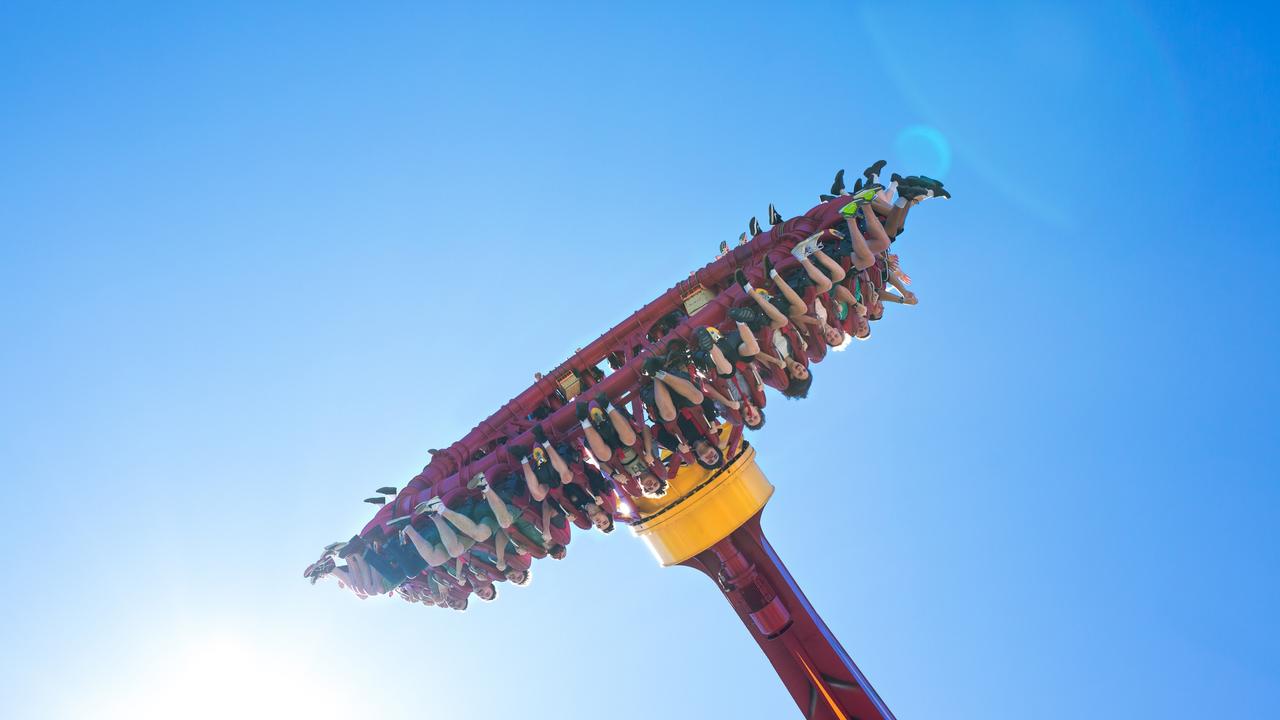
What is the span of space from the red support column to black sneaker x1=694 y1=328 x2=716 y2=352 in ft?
8.50

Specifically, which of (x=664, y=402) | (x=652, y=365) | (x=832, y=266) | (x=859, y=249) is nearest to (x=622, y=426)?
(x=664, y=402)

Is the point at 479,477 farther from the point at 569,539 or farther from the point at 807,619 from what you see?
the point at 807,619

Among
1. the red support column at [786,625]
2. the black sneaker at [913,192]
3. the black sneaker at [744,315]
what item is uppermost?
the black sneaker at [913,192]

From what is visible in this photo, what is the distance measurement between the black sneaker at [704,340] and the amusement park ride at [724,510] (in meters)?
1.40

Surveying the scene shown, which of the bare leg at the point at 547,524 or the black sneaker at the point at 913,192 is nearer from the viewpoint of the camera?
the bare leg at the point at 547,524

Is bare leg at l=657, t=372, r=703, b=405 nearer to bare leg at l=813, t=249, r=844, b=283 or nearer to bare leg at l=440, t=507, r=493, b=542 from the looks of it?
bare leg at l=813, t=249, r=844, b=283

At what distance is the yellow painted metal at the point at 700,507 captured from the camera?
7.72m

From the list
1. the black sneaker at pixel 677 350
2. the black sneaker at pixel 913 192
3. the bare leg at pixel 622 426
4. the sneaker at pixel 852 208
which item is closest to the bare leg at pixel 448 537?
the bare leg at pixel 622 426

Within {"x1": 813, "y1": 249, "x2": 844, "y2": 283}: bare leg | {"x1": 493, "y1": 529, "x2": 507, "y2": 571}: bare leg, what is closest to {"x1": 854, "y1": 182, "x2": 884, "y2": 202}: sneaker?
{"x1": 813, "y1": 249, "x2": 844, "y2": 283}: bare leg

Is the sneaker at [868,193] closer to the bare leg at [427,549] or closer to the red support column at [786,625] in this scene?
the red support column at [786,625]

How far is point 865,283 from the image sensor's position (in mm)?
6969

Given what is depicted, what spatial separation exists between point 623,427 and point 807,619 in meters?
3.28

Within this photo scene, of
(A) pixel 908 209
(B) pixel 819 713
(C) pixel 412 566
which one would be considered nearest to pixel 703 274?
(A) pixel 908 209

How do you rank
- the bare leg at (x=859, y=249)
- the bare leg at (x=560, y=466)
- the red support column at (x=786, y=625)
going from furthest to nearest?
the red support column at (x=786, y=625), the bare leg at (x=859, y=249), the bare leg at (x=560, y=466)
